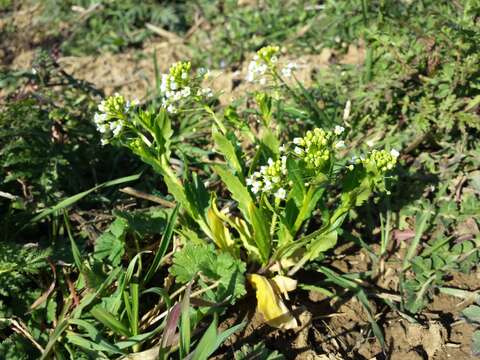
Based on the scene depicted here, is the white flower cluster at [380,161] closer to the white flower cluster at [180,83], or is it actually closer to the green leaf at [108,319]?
the white flower cluster at [180,83]

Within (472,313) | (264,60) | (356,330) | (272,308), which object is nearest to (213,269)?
(272,308)

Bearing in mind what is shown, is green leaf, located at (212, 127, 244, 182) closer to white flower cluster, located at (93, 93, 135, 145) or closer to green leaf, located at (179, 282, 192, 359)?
white flower cluster, located at (93, 93, 135, 145)

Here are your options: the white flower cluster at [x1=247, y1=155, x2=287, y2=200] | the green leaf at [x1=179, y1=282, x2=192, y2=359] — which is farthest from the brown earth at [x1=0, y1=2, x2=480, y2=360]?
the white flower cluster at [x1=247, y1=155, x2=287, y2=200]

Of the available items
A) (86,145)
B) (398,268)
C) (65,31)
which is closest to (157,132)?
(86,145)

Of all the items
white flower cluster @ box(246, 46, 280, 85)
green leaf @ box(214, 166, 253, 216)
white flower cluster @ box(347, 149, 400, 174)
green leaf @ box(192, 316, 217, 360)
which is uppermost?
white flower cluster @ box(246, 46, 280, 85)

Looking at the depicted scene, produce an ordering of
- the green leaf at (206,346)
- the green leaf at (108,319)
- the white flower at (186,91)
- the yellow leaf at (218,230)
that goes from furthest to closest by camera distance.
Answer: the yellow leaf at (218,230) → the white flower at (186,91) → the green leaf at (108,319) → the green leaf at (206,346)

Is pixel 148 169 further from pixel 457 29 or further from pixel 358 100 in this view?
pixel 457 29

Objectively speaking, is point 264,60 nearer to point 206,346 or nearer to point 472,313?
point 206,346

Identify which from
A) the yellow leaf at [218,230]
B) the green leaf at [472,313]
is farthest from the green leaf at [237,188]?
the green leaf at [472,313]

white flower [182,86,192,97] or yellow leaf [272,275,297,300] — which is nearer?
white flower [182,86,192,97]
